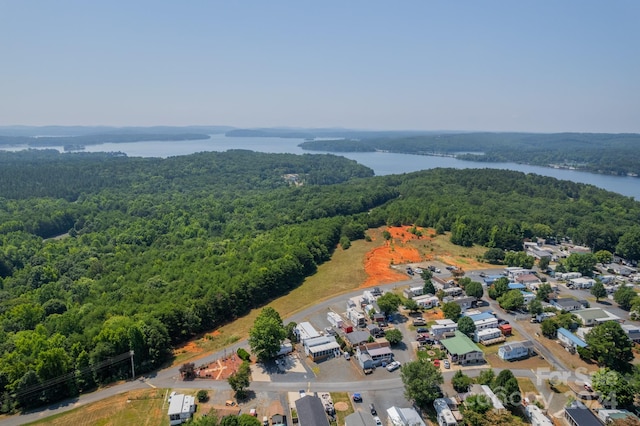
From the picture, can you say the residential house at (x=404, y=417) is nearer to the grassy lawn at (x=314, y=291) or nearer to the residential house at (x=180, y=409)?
the residential house at (x=180, y=409)

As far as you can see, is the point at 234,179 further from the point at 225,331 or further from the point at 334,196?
the point at 225,331

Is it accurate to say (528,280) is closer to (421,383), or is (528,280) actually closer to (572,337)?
(572,337)

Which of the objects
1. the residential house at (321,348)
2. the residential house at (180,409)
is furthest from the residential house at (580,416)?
the residential house at (180,409)

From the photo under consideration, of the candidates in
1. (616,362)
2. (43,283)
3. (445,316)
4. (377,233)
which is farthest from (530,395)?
(43,283)

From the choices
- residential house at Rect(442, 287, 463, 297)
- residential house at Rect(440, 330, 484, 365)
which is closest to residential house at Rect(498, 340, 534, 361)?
residential house at Rect(440, 330, 484, 365)

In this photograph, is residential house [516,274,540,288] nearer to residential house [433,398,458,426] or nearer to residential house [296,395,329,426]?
residential house [433,398,458,426]

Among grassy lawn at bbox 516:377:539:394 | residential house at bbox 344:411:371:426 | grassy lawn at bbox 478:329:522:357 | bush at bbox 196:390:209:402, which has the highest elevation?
residential house at bbox 344:411:371:426
